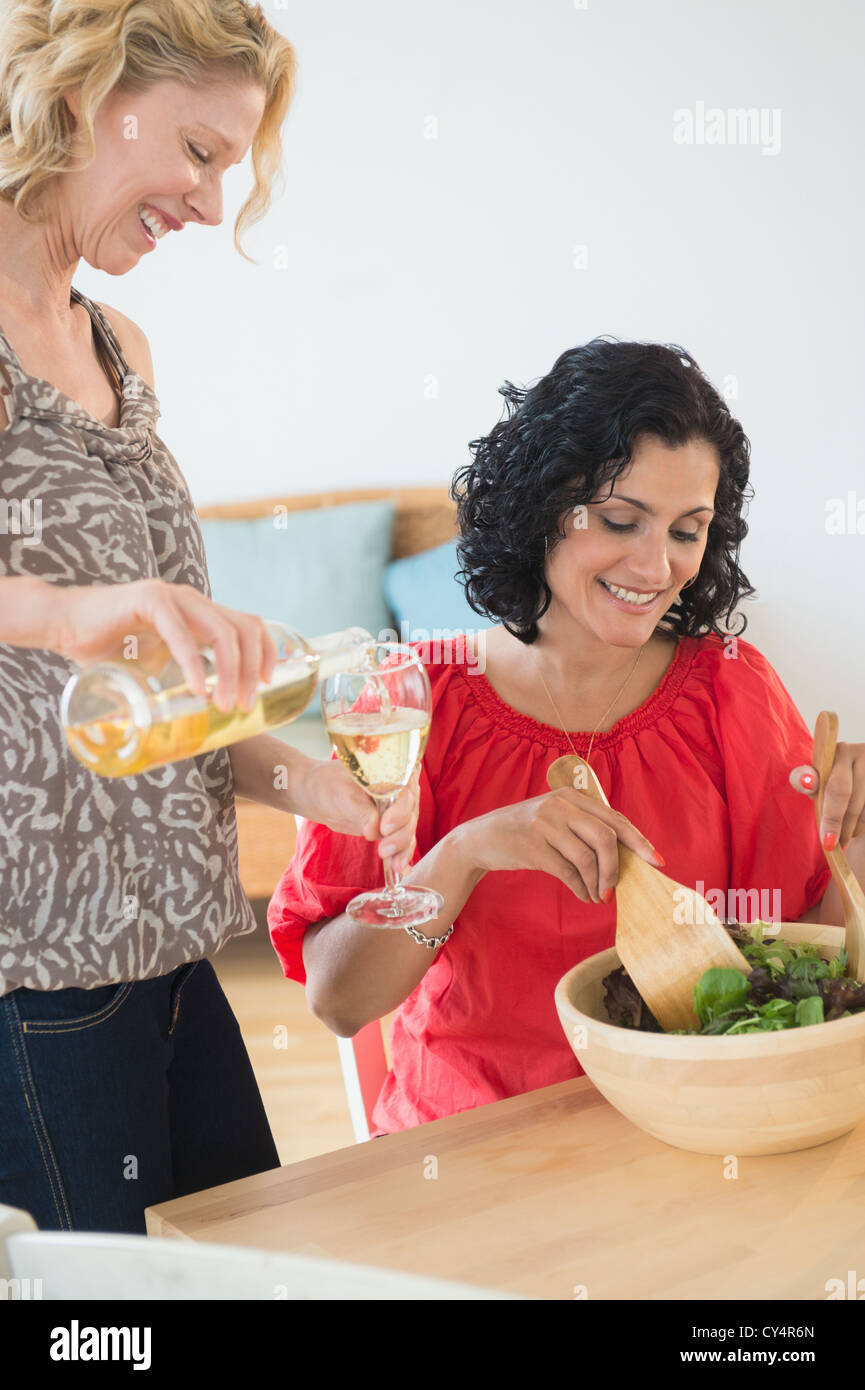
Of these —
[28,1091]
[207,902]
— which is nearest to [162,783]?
[207,902]

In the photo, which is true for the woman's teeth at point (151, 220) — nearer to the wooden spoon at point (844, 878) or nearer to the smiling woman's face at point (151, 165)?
the smiling woman's face at point (151, 165)

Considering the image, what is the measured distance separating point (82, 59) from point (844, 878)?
90cm

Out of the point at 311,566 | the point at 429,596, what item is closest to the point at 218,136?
the point at 429,596

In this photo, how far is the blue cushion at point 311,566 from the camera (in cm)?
385

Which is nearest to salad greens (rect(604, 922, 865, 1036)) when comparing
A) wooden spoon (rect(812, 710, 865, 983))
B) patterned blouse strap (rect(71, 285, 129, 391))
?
wooden spoon (rect(812, 710, 865, 983))

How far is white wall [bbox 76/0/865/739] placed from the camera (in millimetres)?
3404

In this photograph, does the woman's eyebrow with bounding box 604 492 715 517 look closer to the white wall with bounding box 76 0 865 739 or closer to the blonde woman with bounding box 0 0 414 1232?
the blonde woman with bounding box 0 0 414 1232

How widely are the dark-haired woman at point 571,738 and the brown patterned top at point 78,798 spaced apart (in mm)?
274

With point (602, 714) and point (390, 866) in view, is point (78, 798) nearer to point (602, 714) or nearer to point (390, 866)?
point (390, 866)

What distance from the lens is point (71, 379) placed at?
115cm

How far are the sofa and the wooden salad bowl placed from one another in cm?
267

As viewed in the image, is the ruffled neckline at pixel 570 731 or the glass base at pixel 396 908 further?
the ruffled neckline at pixel 570 731

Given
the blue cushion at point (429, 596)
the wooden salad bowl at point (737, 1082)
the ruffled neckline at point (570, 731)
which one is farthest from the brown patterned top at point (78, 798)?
the blue cushion at point (429, 596)
